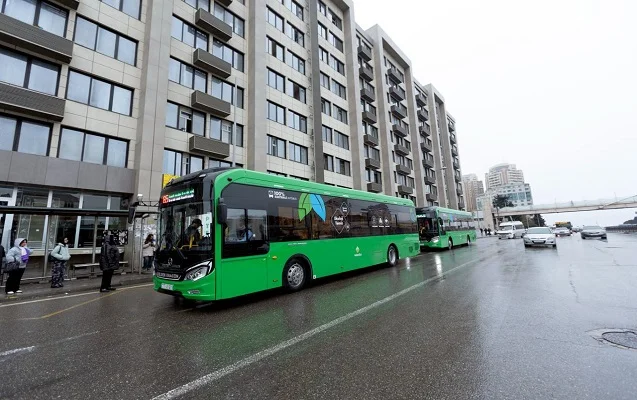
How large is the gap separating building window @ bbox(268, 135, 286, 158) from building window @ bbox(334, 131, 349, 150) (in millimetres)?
8020

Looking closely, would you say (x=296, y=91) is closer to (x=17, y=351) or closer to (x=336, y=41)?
(x=336, y=41)

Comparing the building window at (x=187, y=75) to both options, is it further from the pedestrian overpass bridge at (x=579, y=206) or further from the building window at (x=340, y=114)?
the pedestrian overpass bridge at (x=579, y=206)

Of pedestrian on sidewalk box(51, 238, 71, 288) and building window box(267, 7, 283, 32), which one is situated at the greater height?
building window box(267, 7, 283, 32)

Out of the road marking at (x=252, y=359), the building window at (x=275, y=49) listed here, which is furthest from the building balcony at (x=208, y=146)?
the road marking at (x=252, y=359)

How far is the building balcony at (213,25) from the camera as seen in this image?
20.4m

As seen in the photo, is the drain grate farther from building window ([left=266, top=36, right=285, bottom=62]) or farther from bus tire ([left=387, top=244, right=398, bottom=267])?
building window ([left=266, top=36, right=285, bottom=62])

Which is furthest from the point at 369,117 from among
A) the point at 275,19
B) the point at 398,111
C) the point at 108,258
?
the point at 108,258

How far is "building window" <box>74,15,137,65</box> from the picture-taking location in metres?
16.0

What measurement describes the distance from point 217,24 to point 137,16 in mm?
5082

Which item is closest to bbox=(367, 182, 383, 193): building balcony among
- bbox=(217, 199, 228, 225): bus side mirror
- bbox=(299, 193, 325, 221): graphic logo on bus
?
bbox=(299, 193, 325, 221): graphic logo on bus

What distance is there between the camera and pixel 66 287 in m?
10.4

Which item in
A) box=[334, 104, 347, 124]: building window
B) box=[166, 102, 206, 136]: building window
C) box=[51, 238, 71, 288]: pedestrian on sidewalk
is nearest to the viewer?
box=[51, 238, 71, 288]: pedestrian on sidewalk

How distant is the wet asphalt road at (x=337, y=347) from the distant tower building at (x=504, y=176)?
155321mm

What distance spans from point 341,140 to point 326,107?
3907 mm
